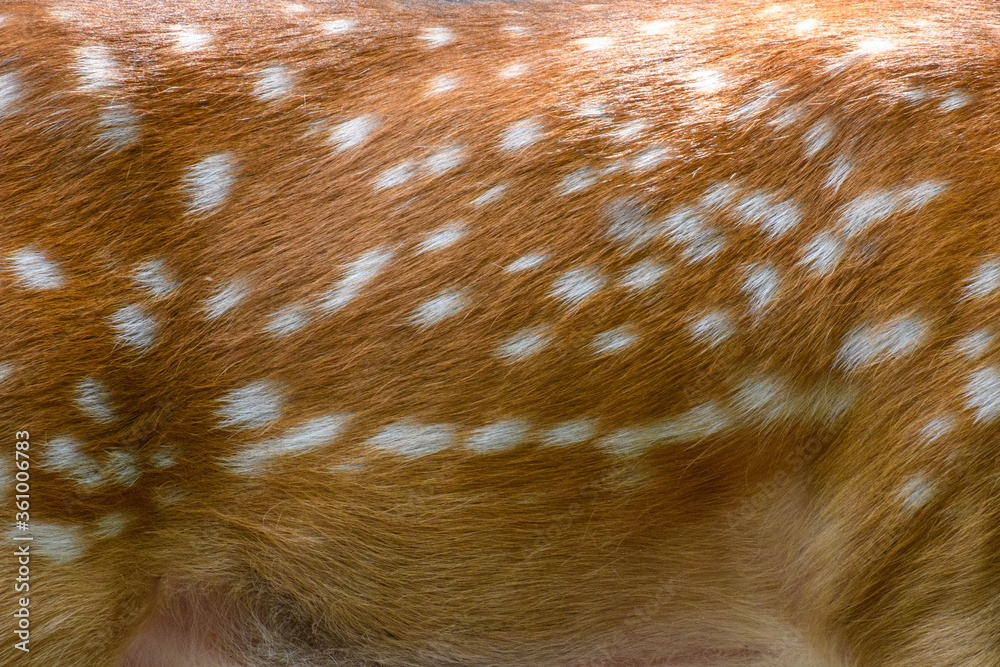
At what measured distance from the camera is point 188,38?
103cm

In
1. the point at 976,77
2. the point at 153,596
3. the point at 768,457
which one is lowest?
the point at 153,596

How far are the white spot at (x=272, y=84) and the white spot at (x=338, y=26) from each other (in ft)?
0.27

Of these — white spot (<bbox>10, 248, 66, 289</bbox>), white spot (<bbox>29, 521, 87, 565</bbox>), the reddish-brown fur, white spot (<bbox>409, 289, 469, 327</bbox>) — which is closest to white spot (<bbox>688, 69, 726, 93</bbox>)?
the reddish-brown fur

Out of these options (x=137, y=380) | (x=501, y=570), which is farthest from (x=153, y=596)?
(x=501, y=570)

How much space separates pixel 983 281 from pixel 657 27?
47cm

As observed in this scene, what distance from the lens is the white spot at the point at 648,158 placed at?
3.14 ft

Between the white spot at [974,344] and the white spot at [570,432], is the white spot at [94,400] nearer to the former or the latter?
the white spot at [570,432]

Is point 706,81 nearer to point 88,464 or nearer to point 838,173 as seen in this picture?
point 838,173

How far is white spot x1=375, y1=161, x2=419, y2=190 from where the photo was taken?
982mm

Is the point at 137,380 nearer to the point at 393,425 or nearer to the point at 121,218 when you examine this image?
the point at 121,218

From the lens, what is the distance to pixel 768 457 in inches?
37.8

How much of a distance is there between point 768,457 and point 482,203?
409 mm

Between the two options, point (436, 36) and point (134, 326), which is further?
point (436, 36)

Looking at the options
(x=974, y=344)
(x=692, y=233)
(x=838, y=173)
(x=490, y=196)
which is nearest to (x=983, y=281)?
(x=974, y=344)
